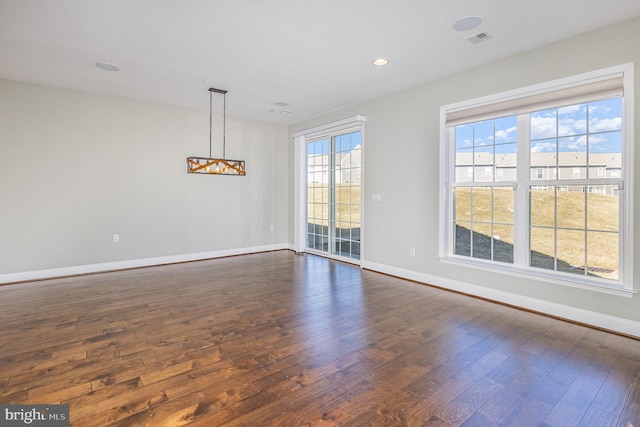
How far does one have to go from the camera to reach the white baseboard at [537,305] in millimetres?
2887

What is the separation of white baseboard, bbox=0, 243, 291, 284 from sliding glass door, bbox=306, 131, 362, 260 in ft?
4.43

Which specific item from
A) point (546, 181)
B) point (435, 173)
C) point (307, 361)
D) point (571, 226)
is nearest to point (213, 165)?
point (435, 173)

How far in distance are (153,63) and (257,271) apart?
3.15 m

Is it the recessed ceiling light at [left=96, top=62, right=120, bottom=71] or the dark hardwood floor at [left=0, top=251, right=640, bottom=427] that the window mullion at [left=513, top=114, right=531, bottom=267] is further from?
the recessed ceiling light at [left=96, top=62, right=120, bottom=71]

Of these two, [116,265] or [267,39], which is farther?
[116,265]

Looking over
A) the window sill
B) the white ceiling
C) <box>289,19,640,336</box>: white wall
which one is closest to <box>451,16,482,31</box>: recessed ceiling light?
the white ceiling

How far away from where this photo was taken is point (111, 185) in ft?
16.8

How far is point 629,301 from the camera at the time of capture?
2.85 meters

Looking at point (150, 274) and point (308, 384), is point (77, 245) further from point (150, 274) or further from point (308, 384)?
point (308, 384)

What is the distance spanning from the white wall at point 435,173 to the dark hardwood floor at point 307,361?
0.26 m

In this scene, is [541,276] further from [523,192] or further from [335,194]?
[335,194]

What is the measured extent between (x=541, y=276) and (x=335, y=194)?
11.8 ft

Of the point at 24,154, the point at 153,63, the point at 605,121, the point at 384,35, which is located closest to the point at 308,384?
the point at 384,35

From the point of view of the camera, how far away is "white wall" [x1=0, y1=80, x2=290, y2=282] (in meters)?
4.45
